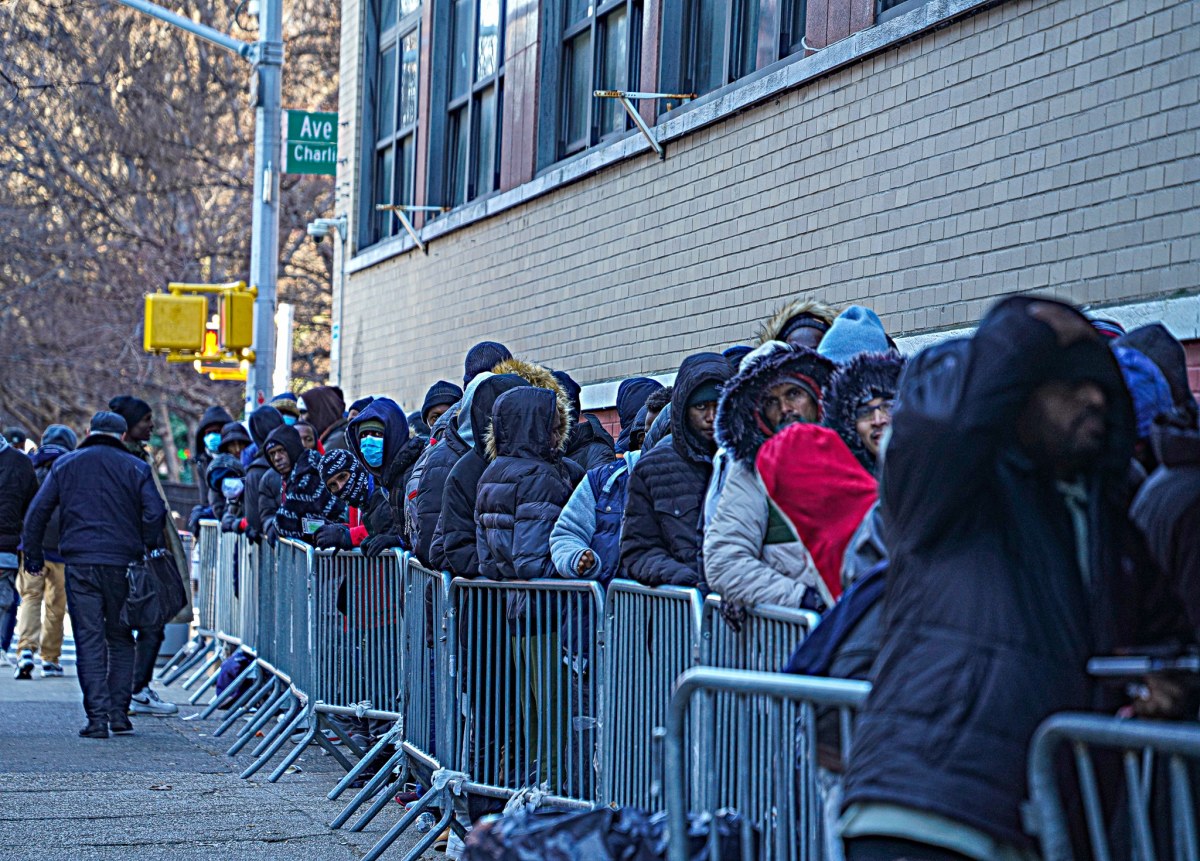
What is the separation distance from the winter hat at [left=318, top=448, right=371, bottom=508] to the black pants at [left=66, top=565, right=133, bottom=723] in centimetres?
231

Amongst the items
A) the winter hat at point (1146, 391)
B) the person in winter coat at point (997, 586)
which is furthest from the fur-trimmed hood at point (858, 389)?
the person in winter coat at point (997, 586)

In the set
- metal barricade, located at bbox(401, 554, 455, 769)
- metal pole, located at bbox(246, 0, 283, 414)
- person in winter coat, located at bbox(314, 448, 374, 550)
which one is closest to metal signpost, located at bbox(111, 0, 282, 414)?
metal pole, located at bbox(246, 0, 283, 414)

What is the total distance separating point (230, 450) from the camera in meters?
15.8

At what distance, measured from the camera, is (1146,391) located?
407 cm

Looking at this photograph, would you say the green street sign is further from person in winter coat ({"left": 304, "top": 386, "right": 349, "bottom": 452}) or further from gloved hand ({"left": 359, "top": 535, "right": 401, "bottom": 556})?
gloved hand ({"left": 359, "top": 535, "right": 401, "bottom": 556})

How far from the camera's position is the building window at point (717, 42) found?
39.4 ft

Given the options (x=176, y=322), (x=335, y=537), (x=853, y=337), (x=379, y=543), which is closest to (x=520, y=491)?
(x=853, y=337)

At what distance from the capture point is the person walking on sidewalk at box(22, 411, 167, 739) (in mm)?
12272

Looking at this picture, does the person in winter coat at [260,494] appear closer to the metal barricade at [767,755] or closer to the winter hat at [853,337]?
the winter hat at [853,337]

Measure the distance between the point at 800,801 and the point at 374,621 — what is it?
507 cm

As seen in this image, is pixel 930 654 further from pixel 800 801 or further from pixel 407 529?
pixel 407 529

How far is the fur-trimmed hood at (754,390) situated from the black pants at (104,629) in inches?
287

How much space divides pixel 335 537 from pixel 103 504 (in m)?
2.76

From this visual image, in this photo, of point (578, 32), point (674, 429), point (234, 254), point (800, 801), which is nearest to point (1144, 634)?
point (800, 801)
